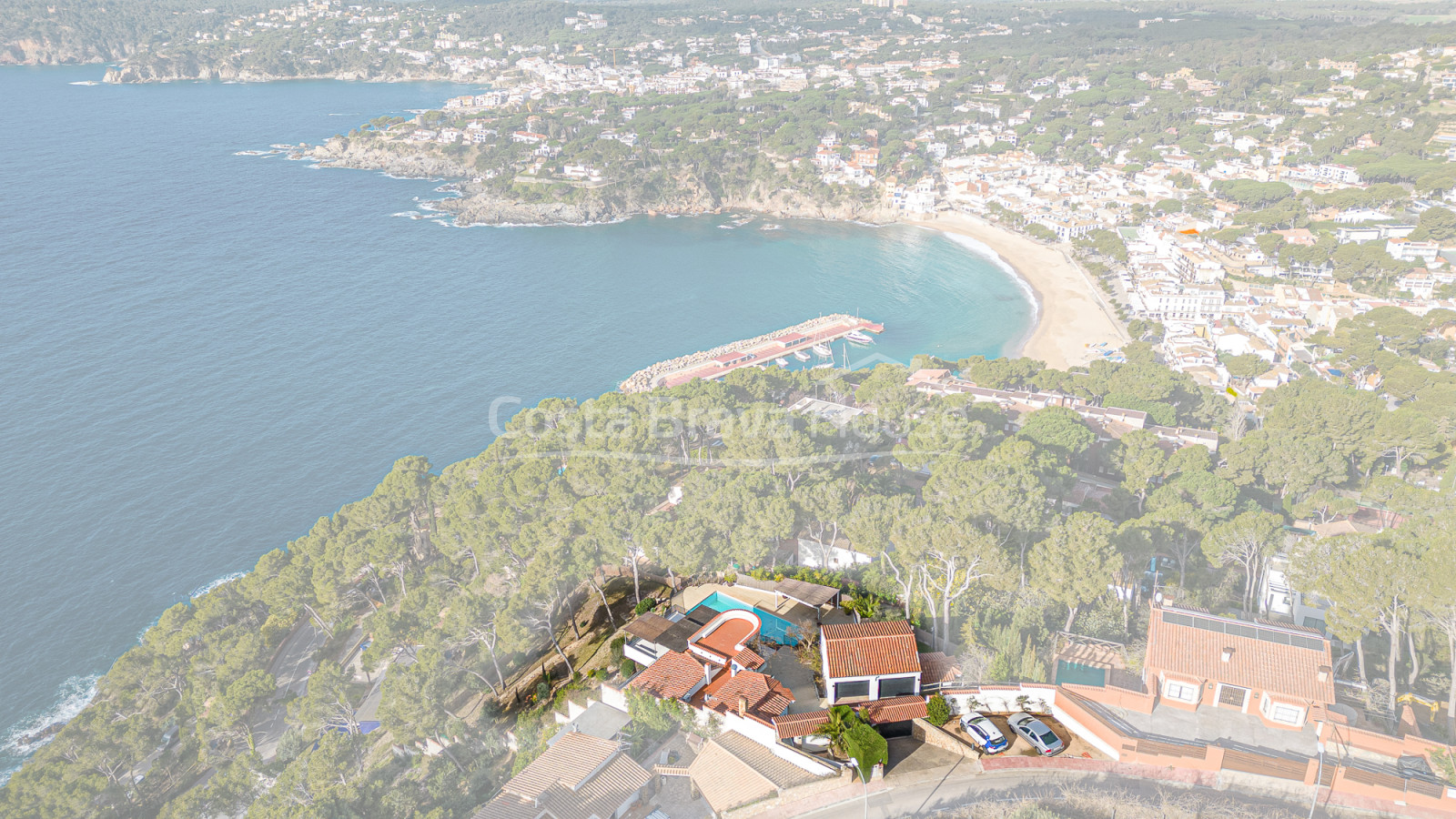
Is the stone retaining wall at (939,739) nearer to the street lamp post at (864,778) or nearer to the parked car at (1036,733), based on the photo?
the parked car at (1036,733)

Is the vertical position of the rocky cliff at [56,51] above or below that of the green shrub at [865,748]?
above

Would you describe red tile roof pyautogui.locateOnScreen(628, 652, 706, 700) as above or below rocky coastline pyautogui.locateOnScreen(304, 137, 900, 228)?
below

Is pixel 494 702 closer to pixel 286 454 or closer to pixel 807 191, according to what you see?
pixel 286 454

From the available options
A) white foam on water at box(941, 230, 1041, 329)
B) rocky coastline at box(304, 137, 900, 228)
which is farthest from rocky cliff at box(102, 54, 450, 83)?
white foam on water at box(941, 230, 1041, 329)

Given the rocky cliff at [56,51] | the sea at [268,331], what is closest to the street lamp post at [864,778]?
the sea at [268,331]

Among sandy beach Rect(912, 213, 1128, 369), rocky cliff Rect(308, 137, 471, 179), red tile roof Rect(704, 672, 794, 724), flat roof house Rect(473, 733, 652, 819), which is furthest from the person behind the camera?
rocky cliff Rect(308, 137, 471, 179)

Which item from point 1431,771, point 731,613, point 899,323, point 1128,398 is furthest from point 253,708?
point 899,323

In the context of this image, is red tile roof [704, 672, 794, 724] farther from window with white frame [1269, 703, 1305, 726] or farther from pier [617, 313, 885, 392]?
pier [617, 313, 885, 392]
